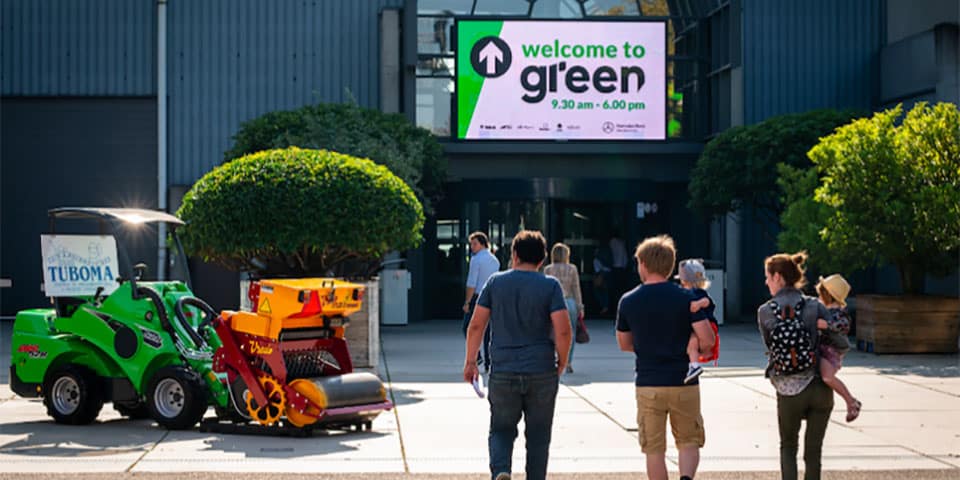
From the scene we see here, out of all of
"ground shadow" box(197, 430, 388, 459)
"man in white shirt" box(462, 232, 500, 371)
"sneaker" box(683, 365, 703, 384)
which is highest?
"man in white shirt" box(462, 232, 500, 371)

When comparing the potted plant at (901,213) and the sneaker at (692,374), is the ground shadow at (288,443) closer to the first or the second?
the sneaker at (692,374)

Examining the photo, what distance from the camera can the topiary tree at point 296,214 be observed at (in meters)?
16.0

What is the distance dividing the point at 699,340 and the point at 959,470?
3.38 m

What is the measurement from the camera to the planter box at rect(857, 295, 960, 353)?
18781 millimetres

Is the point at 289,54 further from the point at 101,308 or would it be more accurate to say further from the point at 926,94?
the point at 101,308

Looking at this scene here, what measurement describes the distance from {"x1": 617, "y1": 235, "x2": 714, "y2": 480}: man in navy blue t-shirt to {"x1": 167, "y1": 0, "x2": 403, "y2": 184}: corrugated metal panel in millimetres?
20409

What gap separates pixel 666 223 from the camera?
28391 millimetres

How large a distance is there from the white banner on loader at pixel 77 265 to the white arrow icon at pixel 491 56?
14.2 meters

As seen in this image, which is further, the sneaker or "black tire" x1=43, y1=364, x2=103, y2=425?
"black tire" x1=43, y1=364, x2=103, y2=425

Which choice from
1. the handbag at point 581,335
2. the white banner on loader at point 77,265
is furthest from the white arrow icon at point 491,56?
the white banner on loader at point 77,265

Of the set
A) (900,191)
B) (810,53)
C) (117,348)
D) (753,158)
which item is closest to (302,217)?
(117,348)

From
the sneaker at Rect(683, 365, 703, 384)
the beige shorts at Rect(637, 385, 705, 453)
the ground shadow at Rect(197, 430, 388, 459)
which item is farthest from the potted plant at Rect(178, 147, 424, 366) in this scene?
the sneaker at Rect(683, 365, 703, 384)

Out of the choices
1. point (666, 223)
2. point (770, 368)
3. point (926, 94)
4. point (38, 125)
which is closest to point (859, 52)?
point (926, 94)

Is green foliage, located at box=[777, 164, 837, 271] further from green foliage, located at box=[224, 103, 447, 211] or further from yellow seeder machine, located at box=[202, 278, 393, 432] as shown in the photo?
yellow seeder machine, located at box=[202, 278, 393, 432]
